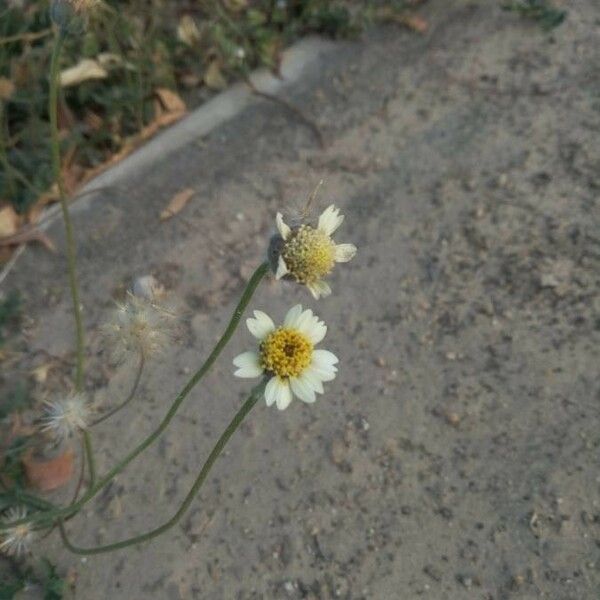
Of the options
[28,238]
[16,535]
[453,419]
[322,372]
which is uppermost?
[322,372]

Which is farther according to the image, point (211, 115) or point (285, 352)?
point (211, 115)

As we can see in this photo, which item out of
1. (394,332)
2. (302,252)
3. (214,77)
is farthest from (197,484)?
(214,77)

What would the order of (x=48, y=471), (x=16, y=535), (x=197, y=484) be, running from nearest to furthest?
1. (x=197, y=484)
2. (x=16, y=535)
3. (x=48, y=471)

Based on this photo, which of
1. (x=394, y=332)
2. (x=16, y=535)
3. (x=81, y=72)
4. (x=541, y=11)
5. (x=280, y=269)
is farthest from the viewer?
(x=541, y=11)

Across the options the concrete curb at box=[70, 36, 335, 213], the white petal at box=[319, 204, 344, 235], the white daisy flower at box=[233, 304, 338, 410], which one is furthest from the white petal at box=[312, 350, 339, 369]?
the concrete curb at box=[70, 36, 335, 213]

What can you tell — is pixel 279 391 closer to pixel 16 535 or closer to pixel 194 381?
pixel 194 381

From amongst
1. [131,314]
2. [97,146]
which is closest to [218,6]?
[97,146]

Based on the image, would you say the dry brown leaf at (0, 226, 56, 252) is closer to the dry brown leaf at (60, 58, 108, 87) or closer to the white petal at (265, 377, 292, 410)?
the dry brown leaf at (60, 58, 108, 87)

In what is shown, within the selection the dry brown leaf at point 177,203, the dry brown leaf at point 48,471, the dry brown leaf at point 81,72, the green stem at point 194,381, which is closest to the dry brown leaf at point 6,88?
the dry brown leaf at point 81,72
